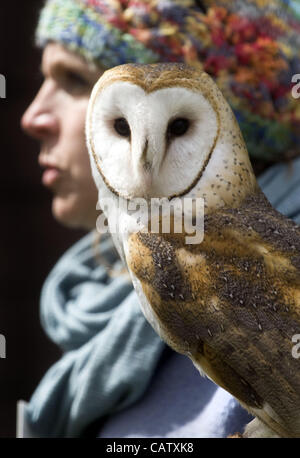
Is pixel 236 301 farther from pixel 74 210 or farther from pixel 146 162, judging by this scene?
pixel 74 210

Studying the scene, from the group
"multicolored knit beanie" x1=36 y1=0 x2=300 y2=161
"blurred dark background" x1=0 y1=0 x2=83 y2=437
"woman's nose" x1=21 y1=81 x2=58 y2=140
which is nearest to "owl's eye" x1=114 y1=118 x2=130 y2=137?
"multicolored knit beanie" x1=36 y1=0 x2=300 y2=161

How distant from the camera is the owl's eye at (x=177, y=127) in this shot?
1.91ft

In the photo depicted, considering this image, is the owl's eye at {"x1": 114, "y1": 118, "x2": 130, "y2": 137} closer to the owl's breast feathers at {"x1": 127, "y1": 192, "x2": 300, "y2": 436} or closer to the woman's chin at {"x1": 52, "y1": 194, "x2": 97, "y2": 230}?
the owl's breast feathers at {"x1": 127, "y1": 192, "x2": 300, "y2": 436}

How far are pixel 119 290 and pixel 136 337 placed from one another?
0.48ft

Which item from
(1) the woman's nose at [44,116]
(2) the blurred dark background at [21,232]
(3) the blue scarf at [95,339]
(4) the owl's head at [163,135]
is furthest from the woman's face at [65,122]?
(2) the blurred dark background at [21,232]

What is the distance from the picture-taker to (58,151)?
965 mm

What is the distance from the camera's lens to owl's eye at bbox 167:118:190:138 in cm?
58

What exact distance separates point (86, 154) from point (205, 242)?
1.28 feet

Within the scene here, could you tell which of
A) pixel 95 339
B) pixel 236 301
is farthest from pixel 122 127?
pixel 95 339

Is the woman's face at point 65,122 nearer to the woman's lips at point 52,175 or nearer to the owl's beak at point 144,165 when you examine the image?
the woman's lips at point 52,175

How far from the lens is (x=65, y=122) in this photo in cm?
94

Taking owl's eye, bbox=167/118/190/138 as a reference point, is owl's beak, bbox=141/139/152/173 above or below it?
below
